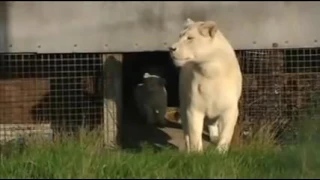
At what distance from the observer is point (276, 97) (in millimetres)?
9164

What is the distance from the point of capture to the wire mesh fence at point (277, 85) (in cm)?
906

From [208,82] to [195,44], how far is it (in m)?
0.41

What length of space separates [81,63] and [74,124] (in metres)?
0.65

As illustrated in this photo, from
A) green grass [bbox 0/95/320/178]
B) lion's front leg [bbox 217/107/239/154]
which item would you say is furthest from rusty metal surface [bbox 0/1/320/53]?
green grass [bbox 0/95/320/178]

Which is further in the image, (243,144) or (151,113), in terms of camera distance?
(151,113)

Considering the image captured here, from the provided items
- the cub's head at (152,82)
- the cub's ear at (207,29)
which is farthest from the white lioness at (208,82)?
the cub's head at (152,82)

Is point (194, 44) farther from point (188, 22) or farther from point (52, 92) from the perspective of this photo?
point (52, 92)

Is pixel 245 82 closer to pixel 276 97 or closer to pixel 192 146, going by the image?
pixel 276 97

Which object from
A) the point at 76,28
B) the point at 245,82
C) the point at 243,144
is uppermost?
the point at 76,28

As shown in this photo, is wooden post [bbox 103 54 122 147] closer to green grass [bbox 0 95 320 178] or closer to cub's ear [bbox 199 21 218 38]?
cub's ear [bbox 199 21 218 38]

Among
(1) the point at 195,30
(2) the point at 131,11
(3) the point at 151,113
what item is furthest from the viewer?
(3) the point at 151,113

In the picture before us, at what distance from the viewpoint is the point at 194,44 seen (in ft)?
25.5

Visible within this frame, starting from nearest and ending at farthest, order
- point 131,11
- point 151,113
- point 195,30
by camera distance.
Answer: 1. point 195,30
2. point 131,11
3. point 151,113

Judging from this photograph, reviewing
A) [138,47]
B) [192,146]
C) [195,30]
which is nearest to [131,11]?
[138,47]
